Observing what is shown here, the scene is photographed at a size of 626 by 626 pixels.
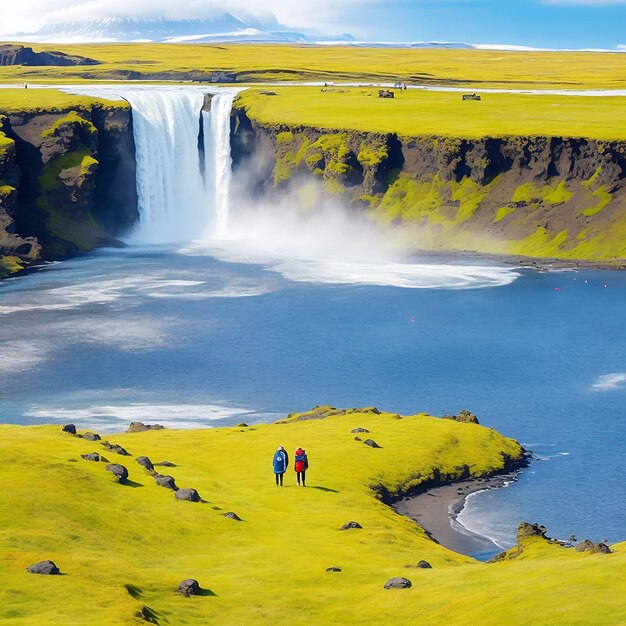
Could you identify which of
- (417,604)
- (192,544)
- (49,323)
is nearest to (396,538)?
(192,544)

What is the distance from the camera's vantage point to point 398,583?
53.1 m

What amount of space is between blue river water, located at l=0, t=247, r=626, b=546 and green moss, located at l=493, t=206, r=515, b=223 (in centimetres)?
1907

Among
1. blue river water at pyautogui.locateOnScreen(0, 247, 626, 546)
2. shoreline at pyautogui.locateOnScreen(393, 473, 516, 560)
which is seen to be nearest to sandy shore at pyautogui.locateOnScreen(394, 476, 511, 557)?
shoreline at pyautogui.locateOnScreen(393, 473, 516, 560)

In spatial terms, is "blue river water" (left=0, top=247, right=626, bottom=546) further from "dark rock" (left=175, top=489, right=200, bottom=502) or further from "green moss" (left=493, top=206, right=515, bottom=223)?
"green moss" (left=493, top=206, right=515, bottom=223)

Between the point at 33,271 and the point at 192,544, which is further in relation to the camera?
the point at 33,271

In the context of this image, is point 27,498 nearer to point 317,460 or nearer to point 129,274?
point 317,460

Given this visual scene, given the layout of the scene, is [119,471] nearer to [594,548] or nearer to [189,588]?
[189,588]

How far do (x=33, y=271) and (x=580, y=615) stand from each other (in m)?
138

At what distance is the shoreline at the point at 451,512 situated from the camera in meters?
71.7

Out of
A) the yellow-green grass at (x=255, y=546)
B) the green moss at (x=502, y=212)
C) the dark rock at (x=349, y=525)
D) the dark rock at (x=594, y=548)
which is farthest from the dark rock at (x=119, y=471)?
the green moss at (x=502, y=212)

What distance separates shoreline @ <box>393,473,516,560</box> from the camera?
235ft

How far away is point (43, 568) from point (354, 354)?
75233 millimetres

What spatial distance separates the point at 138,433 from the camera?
9000 cm

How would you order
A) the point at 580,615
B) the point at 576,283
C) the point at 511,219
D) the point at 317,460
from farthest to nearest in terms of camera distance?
the point at 511,219 < the point at 576,283 < the point at 317,460 < the point at 580,615
